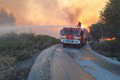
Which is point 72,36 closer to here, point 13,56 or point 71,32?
point 71,32

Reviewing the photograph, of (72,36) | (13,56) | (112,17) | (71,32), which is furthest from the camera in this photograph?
(71,32)

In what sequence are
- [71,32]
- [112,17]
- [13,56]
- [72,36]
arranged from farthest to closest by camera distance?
[71,32]
[72,36]
[112,17]
[13,56]

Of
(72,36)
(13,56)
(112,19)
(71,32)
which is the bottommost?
(13,56)

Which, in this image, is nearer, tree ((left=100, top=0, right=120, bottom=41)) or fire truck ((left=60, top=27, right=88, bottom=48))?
tree ((left=100, top=0, right=120, bottom=41))

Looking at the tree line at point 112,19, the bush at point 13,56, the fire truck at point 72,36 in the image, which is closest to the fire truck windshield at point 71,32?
the fire truck at point 72,36

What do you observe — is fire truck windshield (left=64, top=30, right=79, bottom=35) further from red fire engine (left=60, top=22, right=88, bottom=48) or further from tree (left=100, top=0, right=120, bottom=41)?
tree (left=100, top=0, right=120, bottom=41)

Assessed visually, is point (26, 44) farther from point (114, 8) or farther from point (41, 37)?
point (114, 8)

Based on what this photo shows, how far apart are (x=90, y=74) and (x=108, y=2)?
645 inches

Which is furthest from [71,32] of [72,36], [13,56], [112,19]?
[13,56]

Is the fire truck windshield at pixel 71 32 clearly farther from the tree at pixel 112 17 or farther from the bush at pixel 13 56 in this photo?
the bush at pixel 13 56

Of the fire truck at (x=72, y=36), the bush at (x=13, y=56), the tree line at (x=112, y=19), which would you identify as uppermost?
the tree line at (x=112, y=19)

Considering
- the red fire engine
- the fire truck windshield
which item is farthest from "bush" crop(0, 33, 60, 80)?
the fire truck windshield

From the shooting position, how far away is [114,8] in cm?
2644

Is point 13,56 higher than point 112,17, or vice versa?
point 112,17
